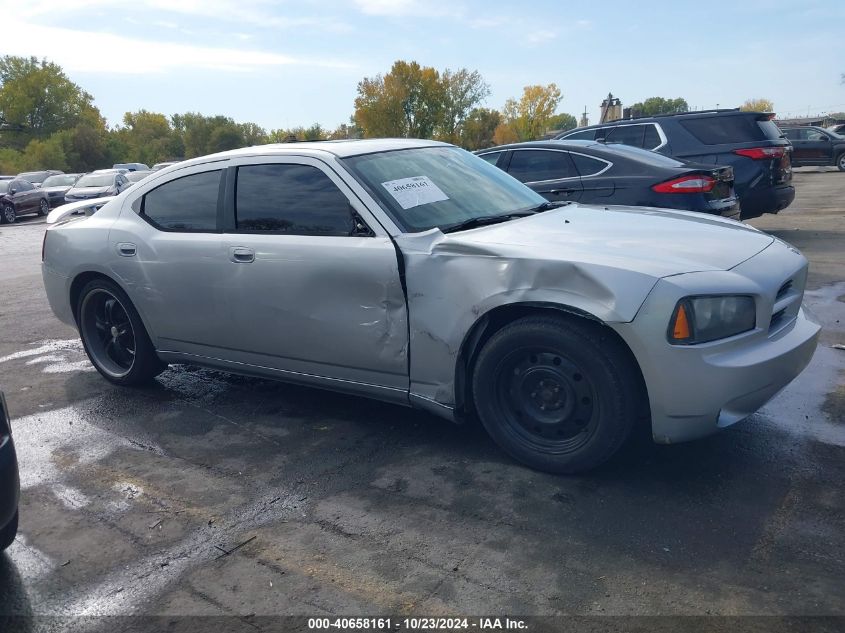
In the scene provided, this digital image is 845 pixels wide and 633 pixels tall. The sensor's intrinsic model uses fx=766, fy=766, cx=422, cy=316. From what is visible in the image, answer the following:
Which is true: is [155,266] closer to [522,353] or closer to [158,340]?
[158,340]

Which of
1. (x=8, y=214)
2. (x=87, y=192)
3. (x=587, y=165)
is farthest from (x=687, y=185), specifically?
(x=8, y=214)

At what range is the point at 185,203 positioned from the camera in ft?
16.0

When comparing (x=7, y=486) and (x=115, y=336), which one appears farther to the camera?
(x=115, y=336)

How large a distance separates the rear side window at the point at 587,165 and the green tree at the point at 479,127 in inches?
3230

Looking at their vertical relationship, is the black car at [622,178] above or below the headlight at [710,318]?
above

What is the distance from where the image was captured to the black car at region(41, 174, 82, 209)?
1130 inches

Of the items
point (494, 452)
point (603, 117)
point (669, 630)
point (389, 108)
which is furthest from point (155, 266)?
point (389, 108)

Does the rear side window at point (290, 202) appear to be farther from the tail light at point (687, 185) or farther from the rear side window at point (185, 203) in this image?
the tail light at point (687, 185)

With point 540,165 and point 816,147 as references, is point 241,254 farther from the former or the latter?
point 816,147

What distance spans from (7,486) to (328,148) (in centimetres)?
250

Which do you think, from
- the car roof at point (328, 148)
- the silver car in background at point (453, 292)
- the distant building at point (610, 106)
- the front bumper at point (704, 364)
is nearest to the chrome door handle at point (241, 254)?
the silver car in background at point (453, 292)

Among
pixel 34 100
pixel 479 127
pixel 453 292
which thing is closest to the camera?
pixel 453 292

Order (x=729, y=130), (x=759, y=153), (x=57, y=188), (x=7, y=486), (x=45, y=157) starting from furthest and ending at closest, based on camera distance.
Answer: (x=45, y=157) → (x=57, y=188) → (x=729, y=130) → (x=759, y=153) → (x=7, y=486)

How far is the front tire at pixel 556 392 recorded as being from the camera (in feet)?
11.1
